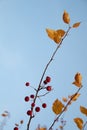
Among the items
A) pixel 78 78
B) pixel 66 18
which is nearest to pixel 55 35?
pixel 66 18

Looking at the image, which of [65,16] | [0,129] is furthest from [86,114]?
[0,129]

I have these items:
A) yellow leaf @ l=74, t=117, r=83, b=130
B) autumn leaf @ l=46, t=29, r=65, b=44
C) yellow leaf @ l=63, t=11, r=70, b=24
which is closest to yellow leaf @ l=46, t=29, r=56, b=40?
autumn leaf @ l=46, t=29, r=65, b=44

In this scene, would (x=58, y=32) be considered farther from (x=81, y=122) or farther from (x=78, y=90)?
(x=81, y=122)

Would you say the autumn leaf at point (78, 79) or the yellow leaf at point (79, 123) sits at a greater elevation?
the autumn leaf at point (78, 79)

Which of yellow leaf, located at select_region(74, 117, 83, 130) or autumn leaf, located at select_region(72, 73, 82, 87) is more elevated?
autumn leaf, located at select_region(72, 73, 82, 87)

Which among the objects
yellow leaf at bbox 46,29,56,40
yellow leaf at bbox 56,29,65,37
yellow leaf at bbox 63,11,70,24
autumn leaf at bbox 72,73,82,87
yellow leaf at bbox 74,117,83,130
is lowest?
yellow leaf at bbox 74,117,83,130

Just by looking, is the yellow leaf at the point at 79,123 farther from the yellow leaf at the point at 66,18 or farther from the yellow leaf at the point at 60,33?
the yellow leaf at the point at 66,18

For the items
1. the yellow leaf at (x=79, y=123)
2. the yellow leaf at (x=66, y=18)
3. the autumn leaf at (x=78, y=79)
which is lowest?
the yellow leaf at (x=79, y=123)

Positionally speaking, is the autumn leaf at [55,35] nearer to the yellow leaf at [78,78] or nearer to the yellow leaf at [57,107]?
the yellow leaf at [78,78]

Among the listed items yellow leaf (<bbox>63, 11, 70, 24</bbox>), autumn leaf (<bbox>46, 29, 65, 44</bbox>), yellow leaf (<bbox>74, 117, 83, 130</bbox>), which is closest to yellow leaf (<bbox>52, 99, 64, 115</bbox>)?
yellow leaf (<bbox>74, 117, 83, 130</bbox>)

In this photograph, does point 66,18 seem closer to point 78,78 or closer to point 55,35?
point 55,35

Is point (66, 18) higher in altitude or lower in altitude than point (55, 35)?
higher

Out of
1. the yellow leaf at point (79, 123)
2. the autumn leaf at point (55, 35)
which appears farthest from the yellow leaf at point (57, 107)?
the autumn leaf at point (55, 35)

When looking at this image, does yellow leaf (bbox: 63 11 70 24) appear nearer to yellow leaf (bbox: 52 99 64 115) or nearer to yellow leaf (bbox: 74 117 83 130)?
yellow leaf (bbox: 52 99 64 115)
